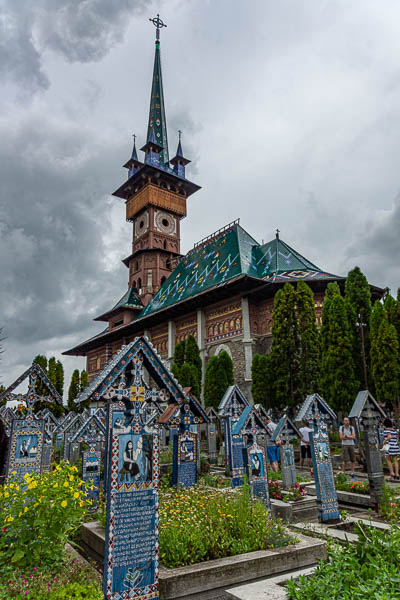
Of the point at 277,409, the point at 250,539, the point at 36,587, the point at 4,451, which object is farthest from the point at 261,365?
the point at 36,587

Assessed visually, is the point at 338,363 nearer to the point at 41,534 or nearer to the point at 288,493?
the point at 288,493

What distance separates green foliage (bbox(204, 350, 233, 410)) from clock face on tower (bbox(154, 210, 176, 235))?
2478cm

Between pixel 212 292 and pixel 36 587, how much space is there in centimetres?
2781

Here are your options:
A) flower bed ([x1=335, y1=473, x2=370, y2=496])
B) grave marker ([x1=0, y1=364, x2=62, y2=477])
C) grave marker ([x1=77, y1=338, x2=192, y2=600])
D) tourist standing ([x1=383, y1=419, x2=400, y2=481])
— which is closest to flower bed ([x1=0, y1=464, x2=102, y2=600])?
grave marker ([x1=77, y1=338, x2=192, y2=600])

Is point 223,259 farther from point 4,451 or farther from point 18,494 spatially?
point 18,494

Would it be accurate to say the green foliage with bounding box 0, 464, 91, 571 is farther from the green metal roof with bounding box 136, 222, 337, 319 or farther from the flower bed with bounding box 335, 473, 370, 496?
the green metal roof with bounding box 136, 222, 337, 319

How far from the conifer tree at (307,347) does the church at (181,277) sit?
6.04 m

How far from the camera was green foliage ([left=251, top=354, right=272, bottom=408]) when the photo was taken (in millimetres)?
23500

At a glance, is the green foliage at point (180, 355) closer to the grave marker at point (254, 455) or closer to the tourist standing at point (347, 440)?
the tourist standing at point (347, 440)

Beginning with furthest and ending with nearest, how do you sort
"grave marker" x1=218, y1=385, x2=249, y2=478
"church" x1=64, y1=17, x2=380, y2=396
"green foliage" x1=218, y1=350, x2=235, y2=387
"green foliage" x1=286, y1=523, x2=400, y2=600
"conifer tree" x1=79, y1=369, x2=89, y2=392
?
"conifer tree" x1=79, y1=369, x2=89, y2=392
"church" x1=64, y1=17, x2=380, y2=396
"green foliage" x1=218, y1=350, x2=235, y2=387
"grave marker" x1=218, y1=385, x2=249, y2=478
"green foliage" x1=286, y1=523, x2=400, y2=600

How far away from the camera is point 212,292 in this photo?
1232 inches

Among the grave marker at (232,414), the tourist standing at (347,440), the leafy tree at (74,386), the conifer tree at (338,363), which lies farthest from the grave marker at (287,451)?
the leafy tree at (74,386)

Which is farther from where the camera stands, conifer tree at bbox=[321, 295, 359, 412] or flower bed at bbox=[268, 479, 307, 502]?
conifer tree at bbox=[321, 295, 359, 412]

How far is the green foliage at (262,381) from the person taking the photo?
23500mm
